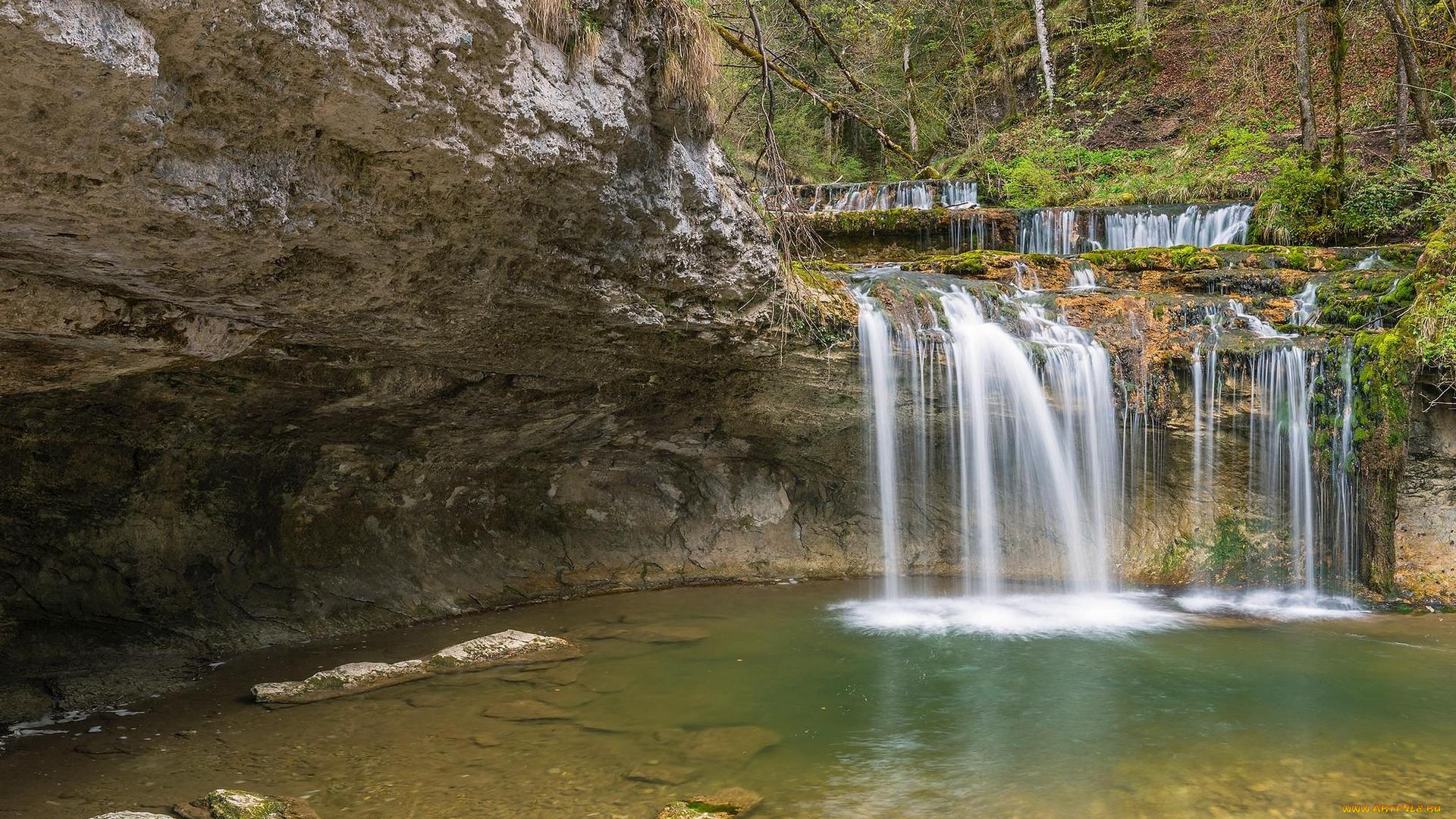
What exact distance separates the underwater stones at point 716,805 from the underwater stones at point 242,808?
153 centimetres

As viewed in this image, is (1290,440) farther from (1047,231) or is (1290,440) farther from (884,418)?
(1047,231)

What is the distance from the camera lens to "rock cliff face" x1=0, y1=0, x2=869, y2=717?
11.1 feet

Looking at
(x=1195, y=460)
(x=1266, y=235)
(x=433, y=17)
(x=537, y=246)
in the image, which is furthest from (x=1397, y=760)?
(x=1266, y=235)

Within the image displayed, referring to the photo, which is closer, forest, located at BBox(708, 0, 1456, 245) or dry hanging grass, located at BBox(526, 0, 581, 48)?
dry hanging grass, located at BBox(526, 0, 581, 48)

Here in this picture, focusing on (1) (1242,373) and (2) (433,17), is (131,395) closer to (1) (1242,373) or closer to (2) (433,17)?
(2) (433,17)

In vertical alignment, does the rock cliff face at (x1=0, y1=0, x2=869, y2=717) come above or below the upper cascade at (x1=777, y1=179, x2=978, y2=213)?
below

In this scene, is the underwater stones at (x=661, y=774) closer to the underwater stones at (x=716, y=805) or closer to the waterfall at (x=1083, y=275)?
the underwater stones at (x=716, y=805)

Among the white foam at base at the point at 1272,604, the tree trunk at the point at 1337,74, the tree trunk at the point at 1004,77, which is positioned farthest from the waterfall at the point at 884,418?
the tree trunk at the point at 1004,77

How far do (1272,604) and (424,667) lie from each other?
277 inches

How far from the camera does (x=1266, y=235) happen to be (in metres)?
11.6

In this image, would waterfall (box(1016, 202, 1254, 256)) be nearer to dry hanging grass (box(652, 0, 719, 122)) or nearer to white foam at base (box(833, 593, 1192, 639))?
white foam at base (box(833, 593, 1192, 639))

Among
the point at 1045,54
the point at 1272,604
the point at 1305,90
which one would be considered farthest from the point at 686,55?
the point at 1045,54

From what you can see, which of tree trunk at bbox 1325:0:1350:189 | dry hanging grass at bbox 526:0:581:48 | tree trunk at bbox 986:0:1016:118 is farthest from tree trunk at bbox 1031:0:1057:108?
dry hanging grass at bbox 526:0:581:48

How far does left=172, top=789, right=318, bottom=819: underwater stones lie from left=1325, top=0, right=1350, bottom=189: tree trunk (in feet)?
43.5
